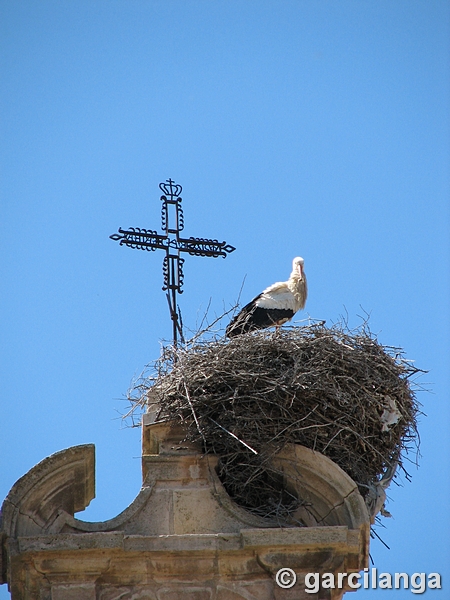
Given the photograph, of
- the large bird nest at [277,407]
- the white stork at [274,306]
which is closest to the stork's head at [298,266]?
the white stork at [274,306]

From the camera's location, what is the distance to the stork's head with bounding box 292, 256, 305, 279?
15781 mm

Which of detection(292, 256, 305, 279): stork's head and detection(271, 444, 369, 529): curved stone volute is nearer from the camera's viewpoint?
detection(271, 444, 369, 529): curved stone volute

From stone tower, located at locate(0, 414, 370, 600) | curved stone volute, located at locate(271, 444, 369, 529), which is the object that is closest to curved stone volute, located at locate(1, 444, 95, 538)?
stone tower, located at locate(0, 414, 370, 600)

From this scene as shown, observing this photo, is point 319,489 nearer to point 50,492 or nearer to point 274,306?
point 50,492

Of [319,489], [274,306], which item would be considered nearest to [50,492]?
[319,489]

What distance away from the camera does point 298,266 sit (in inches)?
627

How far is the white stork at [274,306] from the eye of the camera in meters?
14.1

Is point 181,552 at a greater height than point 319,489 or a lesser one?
lesser

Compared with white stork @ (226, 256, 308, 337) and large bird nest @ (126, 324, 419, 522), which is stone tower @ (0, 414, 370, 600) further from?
white stork @ (226, 256, 308, 337)

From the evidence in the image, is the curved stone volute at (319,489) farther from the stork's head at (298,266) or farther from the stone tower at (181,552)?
the stork's head at (298,266)

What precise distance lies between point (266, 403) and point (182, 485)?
0.91m

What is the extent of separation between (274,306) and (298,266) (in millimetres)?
1203

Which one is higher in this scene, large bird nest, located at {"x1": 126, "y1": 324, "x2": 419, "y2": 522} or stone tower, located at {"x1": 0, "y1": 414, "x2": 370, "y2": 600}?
large bird nest, located at {"x1": 126, "y1": 324, "x2": 419, "y2": 522}

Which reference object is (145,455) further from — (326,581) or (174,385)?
(326,581)
